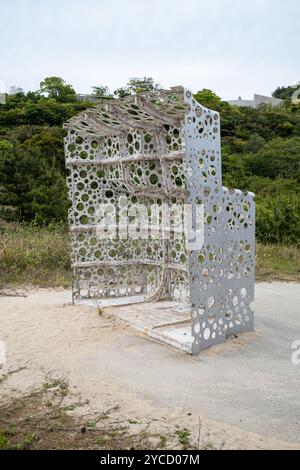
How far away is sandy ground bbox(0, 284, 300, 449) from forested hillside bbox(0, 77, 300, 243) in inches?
159

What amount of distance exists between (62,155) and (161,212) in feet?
37.4

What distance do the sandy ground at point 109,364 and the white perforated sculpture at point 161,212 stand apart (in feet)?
1.59

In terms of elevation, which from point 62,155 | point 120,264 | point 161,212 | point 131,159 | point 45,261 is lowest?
point 45,261

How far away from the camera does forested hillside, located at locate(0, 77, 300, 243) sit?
42.2ft

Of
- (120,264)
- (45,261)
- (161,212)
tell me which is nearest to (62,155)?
(45,261)

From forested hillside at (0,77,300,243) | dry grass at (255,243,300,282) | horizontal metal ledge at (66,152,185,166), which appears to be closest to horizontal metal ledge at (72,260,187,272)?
horizontal metal ledge at (66,152,185,166)

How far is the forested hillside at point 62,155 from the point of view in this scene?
42.2 ft

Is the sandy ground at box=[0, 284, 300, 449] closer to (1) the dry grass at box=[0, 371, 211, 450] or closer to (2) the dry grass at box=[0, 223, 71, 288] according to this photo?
(1) the dry grass at box=[0, 371, 211, 450]

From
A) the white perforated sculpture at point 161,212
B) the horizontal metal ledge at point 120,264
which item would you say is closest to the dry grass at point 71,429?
the white perforated sculpture at point 161,212

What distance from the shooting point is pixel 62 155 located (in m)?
17.7

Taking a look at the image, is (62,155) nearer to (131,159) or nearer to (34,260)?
(34,260)
